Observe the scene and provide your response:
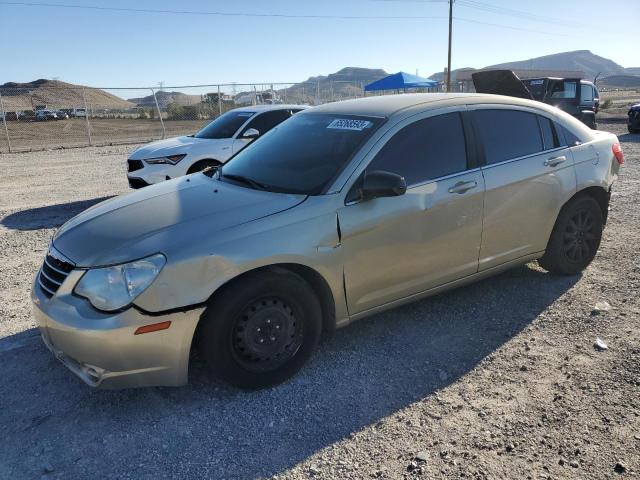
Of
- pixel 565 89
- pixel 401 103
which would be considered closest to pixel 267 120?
pixel 401 103

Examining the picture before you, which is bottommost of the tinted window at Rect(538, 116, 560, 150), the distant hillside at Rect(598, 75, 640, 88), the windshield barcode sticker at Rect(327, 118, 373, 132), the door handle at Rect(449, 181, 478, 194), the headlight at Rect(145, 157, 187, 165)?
the distant hillside at Rect(598, 75, 640, 88)

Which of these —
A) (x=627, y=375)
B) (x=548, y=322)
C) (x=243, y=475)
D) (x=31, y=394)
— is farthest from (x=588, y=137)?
(x=31, y=394)

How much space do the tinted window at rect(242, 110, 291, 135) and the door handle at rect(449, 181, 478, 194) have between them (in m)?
5.51

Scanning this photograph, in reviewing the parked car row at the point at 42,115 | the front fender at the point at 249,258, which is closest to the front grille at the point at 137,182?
the front fender at the point at 249,258

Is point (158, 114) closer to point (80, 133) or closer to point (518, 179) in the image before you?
point (80, 133)

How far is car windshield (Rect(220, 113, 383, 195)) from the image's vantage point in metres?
3.49

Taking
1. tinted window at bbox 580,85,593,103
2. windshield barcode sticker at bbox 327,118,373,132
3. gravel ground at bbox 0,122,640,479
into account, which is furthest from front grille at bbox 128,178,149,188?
tinted window at bbox 580,85,593,103

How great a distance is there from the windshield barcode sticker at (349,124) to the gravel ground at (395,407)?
60.2 inches

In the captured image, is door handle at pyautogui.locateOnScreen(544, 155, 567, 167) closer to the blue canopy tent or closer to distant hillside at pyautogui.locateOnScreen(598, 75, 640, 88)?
the blue canopy tent

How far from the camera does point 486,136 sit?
406 cm

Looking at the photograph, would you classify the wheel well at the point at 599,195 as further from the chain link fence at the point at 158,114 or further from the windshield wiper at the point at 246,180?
the chain link fence at the point at 158,114

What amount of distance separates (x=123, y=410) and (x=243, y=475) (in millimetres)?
971

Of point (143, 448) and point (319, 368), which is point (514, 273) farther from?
point (143, 448)

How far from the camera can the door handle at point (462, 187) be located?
3758mm
